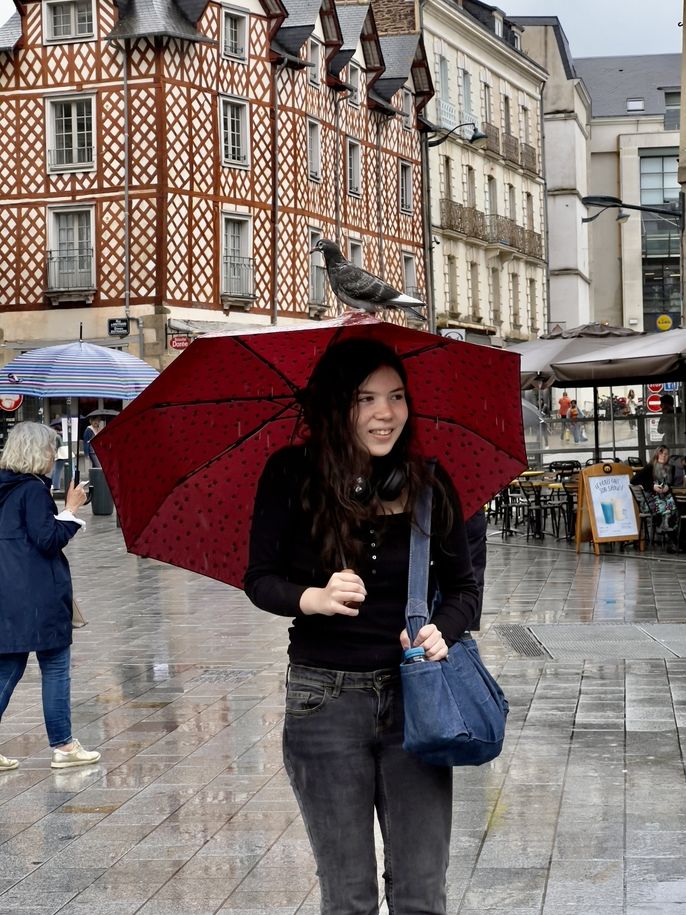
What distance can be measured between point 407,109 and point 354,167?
484 cm

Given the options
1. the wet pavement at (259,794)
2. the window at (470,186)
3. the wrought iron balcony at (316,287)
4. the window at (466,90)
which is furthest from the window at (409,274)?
the wet pavement at (259,794)

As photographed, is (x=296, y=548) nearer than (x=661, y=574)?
Yes

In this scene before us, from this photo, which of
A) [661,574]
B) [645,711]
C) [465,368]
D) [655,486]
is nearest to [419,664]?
[465,368]

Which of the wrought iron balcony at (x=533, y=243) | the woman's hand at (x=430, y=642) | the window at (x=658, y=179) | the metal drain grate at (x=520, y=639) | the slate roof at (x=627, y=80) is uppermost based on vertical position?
the slate roof at (x=627, y=80)

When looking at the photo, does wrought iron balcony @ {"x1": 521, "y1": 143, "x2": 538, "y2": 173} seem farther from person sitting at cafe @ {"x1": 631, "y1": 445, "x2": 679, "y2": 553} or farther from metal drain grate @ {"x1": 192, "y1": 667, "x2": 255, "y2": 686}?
metal drain grate @ {"x1": 192, "y1": 667, "x2": 255, "y2": 686}

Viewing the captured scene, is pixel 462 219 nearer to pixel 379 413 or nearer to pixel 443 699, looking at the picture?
pixel 379 413

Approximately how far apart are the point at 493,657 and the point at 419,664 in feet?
24.0

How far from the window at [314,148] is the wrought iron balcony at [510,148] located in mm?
16493

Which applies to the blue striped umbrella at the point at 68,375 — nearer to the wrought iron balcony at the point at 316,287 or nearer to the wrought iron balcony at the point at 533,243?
the wrought iron balcony at the point at 316,287

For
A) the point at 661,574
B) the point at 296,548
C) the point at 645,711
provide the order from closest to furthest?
1. the point at 296,548
2. the point at 645,711
3. the point at 661,574

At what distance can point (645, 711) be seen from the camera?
27.4 ft

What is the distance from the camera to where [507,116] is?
59281 mm

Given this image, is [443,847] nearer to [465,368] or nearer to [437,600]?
[437,600]

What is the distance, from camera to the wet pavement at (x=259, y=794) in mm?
5230
